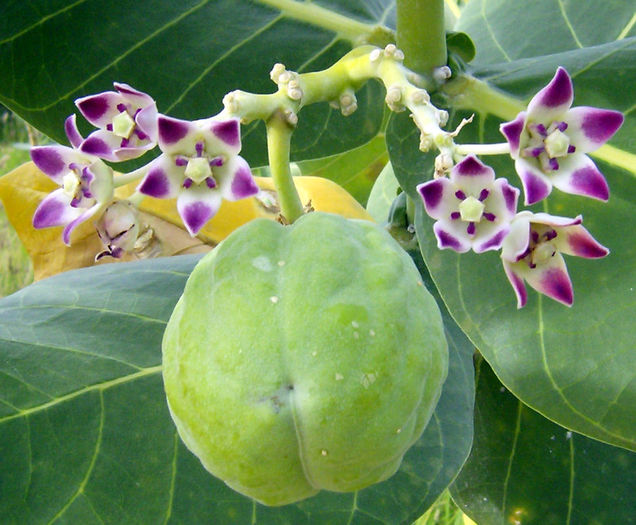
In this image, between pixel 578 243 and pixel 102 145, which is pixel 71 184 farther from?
pixel 578 243

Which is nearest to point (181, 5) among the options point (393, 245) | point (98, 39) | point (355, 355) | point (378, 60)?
point (98, 39)

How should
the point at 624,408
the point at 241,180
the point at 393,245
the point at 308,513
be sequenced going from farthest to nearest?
the point at 308,513, the point at 624,408, the point at 393,245, the point at 241,180

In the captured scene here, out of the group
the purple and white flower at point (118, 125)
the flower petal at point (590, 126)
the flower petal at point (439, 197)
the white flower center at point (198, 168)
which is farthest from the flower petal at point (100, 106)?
the flower petal at point (590, 126)

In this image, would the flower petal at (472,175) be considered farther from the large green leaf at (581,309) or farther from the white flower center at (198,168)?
the large green leaf at (581,309)

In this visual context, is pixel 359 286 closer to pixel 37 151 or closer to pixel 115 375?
pixel 37 151

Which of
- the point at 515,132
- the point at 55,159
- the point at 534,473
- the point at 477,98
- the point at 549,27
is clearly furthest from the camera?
the point at 549,27

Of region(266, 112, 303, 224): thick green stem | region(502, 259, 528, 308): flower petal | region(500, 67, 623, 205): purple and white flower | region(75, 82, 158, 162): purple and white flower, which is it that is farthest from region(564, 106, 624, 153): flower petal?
region(75, 82, 158, 162): purple and white flower

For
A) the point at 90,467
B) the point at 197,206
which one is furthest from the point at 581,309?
the point at 90,467
